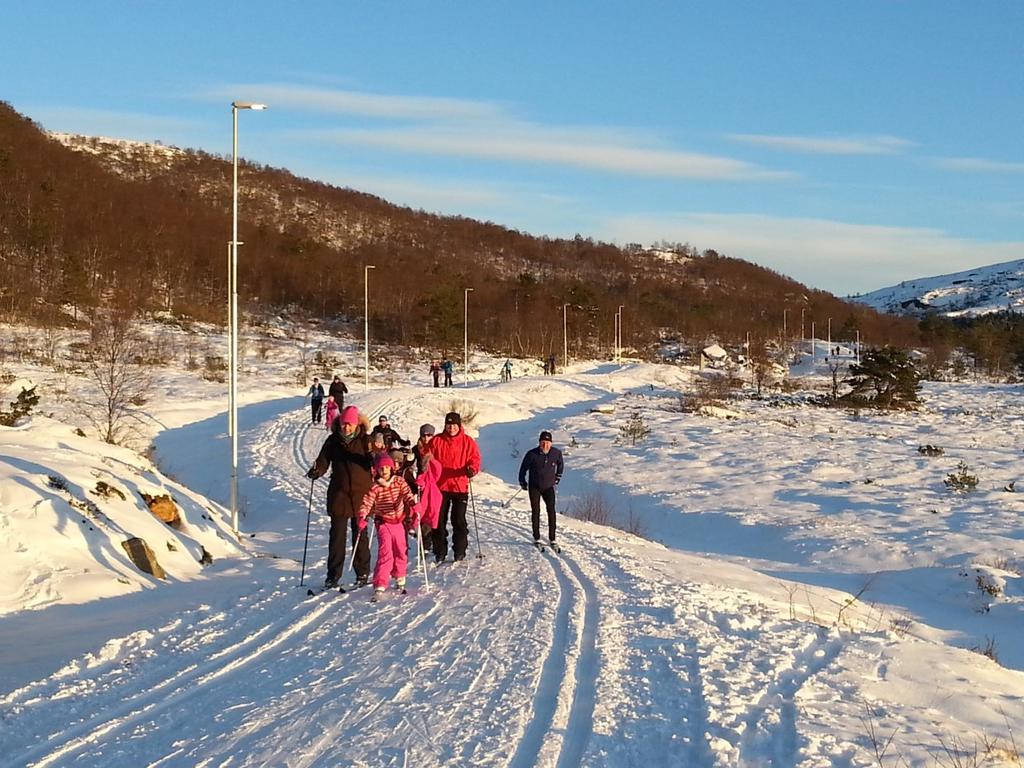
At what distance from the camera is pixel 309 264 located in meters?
104

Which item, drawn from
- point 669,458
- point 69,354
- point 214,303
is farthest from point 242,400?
point 214,303

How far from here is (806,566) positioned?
1568cm

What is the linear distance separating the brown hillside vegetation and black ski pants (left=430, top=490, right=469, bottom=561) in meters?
55.0

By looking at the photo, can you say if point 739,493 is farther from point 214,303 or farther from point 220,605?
point 214,303

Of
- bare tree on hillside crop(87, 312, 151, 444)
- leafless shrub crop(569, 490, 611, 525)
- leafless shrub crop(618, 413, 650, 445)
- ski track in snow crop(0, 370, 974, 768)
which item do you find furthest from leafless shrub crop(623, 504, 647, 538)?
bare tree on hillside crop(87, 312, 151, 444)

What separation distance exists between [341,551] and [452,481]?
2.23 m

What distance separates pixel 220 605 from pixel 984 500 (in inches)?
692

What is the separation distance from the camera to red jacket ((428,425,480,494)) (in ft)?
37.9

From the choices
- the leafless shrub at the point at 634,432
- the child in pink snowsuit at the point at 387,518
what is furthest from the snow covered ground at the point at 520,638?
the leafless shrub at the point at 634,432

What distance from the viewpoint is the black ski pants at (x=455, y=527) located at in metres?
11.5

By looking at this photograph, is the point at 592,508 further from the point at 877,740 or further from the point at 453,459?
the point at 877,740

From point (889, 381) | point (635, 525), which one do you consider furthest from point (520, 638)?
point (889, 381)

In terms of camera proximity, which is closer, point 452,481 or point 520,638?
point 520,638

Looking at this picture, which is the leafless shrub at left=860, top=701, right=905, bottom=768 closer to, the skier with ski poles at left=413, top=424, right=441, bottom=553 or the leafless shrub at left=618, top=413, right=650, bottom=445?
the skier with ski poles at left=413, top=424, right=441, bottom=553
